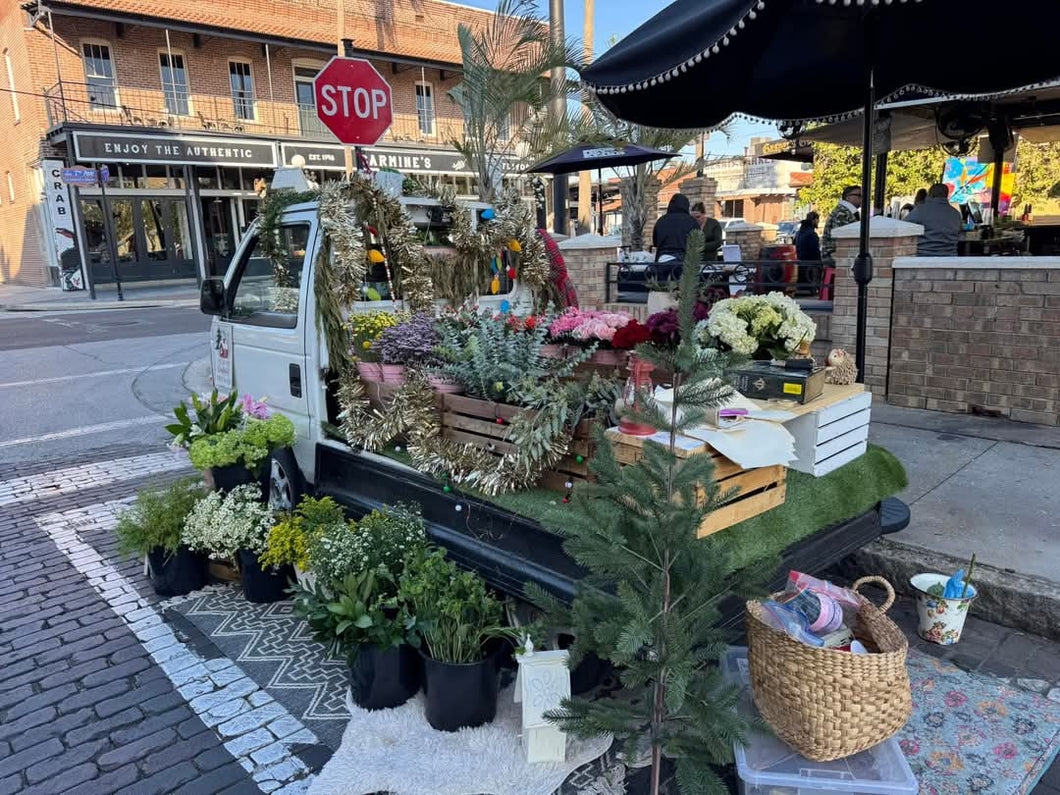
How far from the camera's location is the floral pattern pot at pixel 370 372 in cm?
400

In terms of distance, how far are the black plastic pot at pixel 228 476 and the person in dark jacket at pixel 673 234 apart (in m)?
5.88

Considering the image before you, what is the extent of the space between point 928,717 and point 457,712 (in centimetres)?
191

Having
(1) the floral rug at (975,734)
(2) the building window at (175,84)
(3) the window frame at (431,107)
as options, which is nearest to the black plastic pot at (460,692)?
(1) the floral rug at (975,734)

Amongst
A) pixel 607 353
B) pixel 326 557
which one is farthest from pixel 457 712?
pixel 607 353

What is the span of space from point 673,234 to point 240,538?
6737 millimetres

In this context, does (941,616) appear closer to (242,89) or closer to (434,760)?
(434,760)

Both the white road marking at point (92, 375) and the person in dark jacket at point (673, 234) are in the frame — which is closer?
the person in dark jacket at point (673, 234)

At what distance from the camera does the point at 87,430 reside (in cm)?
798

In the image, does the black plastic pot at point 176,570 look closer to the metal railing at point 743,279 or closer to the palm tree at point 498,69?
the metal railing at point 743,279

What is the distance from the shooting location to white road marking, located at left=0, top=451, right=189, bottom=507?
6.08 metres

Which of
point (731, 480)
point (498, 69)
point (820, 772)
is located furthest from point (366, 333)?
point (498, 69)

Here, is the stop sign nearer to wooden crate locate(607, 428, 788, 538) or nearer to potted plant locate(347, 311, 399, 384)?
potted plant locate(347, 311, 399, 384)

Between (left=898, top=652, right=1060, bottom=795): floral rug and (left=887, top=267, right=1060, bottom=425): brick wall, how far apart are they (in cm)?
391

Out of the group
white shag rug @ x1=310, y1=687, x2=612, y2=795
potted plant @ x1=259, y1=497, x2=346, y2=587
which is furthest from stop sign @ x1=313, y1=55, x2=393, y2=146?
white shag rug @ x1=310, y1=687, x2=612, y2=795
